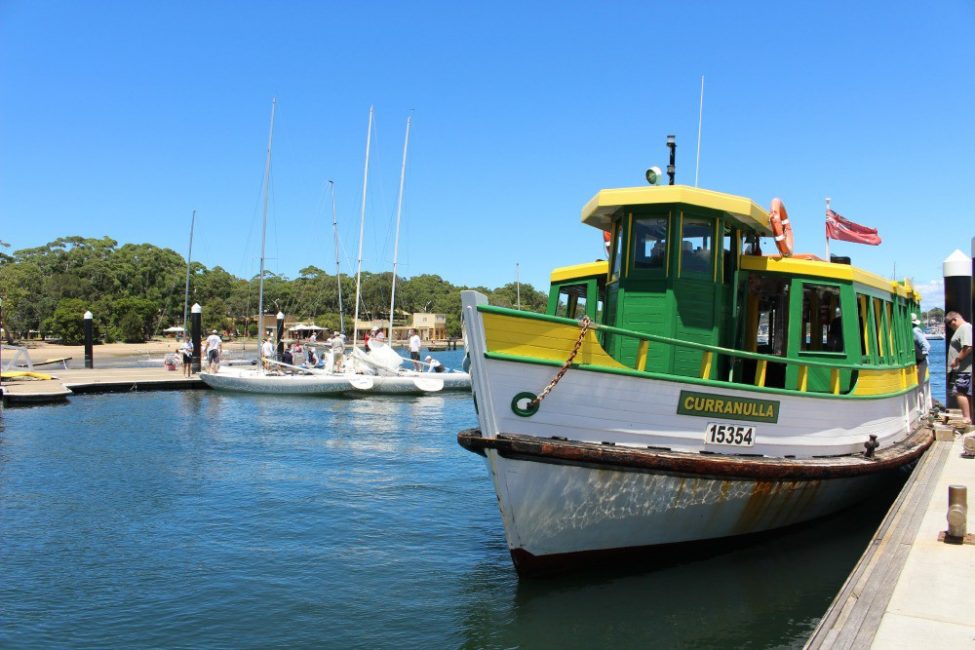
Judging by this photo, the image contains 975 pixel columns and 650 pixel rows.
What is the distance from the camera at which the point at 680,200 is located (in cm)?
759

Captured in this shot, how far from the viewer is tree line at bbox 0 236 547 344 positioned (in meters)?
65.1

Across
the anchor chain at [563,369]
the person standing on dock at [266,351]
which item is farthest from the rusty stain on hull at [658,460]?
the person standing on dock at [266,351]

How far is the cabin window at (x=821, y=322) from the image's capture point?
8945 mm

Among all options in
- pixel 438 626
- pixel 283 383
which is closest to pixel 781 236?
pixel 438 626

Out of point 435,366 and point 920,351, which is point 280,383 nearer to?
point 435,366

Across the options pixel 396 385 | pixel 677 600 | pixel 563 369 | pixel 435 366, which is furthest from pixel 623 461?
pixel 435 366

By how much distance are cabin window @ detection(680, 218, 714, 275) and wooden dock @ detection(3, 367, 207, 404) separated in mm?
21005

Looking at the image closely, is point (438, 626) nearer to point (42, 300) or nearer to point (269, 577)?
point (269, 577)

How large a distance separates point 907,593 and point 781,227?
182 inches

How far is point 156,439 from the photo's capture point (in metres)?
16.7

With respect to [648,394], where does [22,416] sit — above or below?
below

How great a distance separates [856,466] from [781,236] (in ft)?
8.60

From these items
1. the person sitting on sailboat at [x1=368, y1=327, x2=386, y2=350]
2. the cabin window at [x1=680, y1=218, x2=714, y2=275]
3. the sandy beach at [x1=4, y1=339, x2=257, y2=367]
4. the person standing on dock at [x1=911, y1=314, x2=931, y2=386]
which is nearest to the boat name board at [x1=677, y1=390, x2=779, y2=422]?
the cabin window at [x1=680, y1=218, x2=714, y2=275]

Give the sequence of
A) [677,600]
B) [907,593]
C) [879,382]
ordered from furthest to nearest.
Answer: [879,382], [677,600], [907,593]
